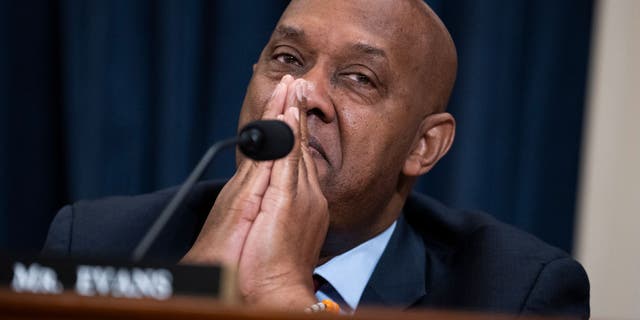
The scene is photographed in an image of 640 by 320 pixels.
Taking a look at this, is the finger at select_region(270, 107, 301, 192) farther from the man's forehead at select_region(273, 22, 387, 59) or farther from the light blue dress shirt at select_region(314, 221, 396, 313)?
the light blue dress shirt at select_region(314, 221, 396, 313)

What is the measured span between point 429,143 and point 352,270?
1.10 ft

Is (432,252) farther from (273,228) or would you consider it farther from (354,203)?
(273,228)

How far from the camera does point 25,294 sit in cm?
92

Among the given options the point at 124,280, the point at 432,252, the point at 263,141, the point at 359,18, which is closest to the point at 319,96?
the point at 359,18

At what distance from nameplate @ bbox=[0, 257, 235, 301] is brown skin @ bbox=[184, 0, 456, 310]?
457 mm

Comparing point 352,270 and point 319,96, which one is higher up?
point 319,96

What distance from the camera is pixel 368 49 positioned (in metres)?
1.81

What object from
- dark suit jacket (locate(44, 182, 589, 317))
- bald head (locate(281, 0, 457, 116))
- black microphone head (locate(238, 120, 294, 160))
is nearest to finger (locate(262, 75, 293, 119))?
bald head (locate(281, 0, 457, 116))

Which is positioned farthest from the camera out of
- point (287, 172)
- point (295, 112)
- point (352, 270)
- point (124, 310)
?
point (352, 270)

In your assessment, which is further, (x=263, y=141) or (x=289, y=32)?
(x=289, y=32)

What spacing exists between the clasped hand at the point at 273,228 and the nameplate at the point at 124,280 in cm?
41

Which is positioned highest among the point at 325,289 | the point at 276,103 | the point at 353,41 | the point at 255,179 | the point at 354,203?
the point at 353,41

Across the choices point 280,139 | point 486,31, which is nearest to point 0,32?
point 486,31

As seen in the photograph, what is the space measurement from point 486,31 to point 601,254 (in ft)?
2.34
